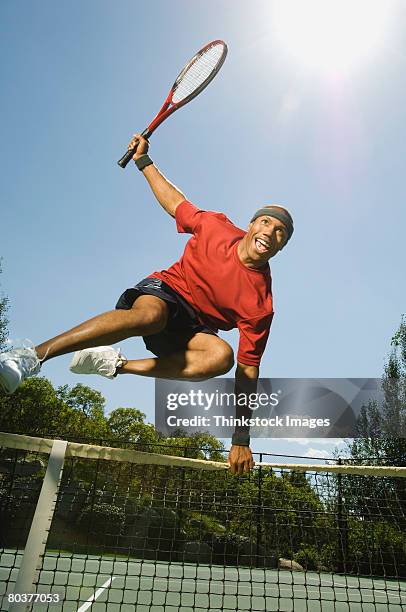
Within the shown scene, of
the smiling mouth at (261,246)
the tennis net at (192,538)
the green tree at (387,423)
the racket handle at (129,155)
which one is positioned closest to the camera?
the tennis net at (192,538)

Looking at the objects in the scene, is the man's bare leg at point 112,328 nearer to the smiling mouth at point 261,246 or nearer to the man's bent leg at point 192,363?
the man's bent leg at point 192,363

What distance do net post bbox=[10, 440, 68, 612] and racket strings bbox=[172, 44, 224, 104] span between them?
4312mm

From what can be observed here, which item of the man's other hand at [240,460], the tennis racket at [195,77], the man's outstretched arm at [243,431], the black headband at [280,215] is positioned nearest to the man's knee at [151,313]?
the man's outstretched arm at [243,431]

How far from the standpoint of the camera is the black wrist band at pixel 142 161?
5.58 m

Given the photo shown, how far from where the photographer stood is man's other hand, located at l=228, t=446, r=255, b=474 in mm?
4129

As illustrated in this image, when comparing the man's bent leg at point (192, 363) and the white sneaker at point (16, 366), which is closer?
the white sneaker at point (16, 366)

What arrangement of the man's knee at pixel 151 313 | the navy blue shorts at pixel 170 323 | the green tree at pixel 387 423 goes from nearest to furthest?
1. the man's knee at pixel 151 313
2. the navy blue shorts at pixel 170 323
3. the green tree at pixel 387 423

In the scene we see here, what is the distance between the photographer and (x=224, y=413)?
1000 inches

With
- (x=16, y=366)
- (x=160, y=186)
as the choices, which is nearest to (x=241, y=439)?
(x=16, y=366)

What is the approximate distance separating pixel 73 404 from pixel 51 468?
31.6 m

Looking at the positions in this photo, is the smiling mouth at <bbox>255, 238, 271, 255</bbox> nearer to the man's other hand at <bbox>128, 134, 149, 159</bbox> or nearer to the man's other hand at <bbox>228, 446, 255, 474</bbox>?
the man's other hand at <bbox>128, 134, 149, 159</bbox>

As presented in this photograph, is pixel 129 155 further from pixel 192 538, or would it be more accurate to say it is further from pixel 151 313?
pixel 192 538

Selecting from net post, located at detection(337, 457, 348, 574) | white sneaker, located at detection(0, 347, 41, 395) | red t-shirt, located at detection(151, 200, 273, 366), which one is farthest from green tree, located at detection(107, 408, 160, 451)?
white sneaker, located at detection(0, 347, 41, 395)

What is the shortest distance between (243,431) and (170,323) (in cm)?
131
